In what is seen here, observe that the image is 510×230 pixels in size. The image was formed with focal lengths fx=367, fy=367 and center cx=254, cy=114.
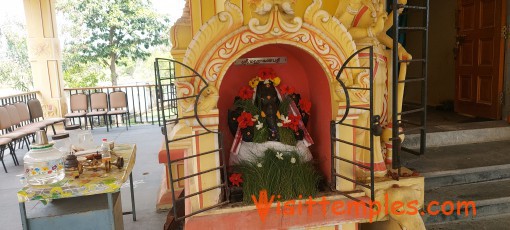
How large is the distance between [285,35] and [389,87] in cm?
114

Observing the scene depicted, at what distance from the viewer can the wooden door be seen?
434cm

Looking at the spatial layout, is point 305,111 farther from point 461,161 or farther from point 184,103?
point 461,161

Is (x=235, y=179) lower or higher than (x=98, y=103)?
lower

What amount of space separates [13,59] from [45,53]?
7.01m

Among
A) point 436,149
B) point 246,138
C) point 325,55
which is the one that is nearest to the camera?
point 325,55

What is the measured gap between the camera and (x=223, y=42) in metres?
2.22

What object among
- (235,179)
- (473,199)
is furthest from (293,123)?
(473,199)

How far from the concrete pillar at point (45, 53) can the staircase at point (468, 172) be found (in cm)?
815

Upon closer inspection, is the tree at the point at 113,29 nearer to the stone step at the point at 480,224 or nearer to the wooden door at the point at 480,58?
the wooden door at the point at 480,58

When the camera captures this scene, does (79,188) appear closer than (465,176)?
Yes

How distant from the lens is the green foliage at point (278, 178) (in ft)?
8.05

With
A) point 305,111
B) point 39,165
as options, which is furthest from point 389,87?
point 39,165

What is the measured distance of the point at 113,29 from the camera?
12.1 meters

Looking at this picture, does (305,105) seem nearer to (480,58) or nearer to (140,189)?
(140,189)
